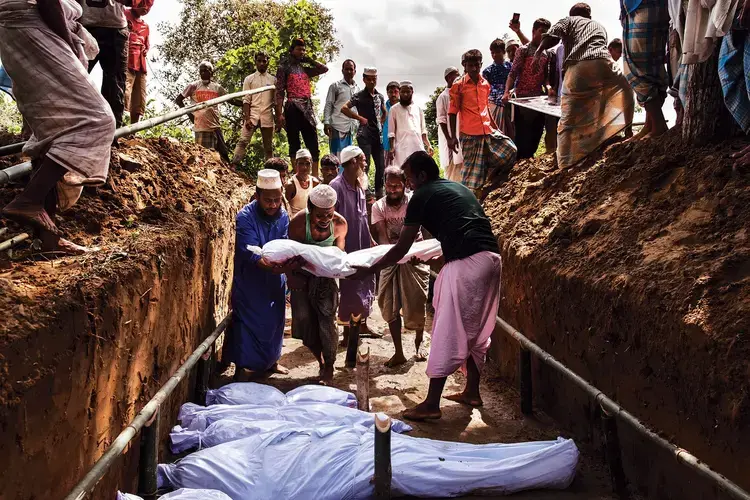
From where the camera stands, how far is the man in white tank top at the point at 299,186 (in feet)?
30.6

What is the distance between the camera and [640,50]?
7.00 meters

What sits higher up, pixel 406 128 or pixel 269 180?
pixel 406 128

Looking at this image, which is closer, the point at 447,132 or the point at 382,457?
the point at 382,457

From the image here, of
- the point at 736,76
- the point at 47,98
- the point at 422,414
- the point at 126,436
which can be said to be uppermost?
the point at 736,76

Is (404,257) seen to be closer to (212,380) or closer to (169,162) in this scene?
(212,380)

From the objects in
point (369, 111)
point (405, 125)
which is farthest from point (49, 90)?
point (369, 111)

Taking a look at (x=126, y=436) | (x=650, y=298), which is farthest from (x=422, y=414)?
(x=126, y=436)

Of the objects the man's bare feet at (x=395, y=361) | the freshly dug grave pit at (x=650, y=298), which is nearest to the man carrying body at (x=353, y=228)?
the man's bare feet at (x=395, y=361)

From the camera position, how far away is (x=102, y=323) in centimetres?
388

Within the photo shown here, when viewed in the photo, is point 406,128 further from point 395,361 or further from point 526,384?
point 526,384

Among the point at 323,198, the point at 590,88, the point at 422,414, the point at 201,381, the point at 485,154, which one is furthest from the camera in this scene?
the point at 485,154

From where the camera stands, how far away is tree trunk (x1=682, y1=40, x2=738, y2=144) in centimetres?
578

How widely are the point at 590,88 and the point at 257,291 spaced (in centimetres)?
425

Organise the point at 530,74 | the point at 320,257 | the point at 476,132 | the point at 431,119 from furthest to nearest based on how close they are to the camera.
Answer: the point at 431,119 < the point at 476,132 < the point at 530,74 < the point at 320,257
